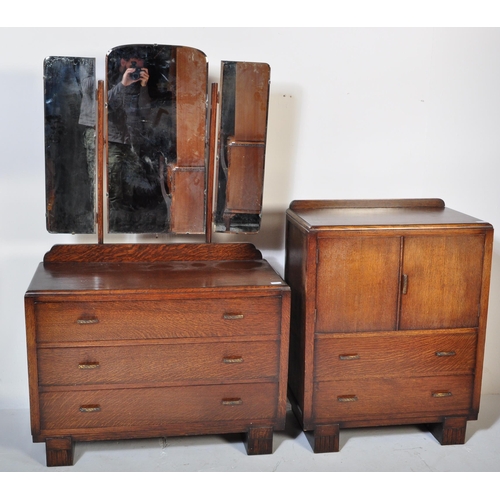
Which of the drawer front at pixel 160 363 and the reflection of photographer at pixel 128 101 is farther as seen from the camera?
the reflection of photographer at pixel 128 101

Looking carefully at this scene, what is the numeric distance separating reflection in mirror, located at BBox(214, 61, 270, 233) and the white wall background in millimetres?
201

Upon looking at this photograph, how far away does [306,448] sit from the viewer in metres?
3.25

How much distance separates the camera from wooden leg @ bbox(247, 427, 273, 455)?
3143 millimetres

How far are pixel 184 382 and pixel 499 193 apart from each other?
6.10 feet

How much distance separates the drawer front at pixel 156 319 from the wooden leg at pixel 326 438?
501 mm

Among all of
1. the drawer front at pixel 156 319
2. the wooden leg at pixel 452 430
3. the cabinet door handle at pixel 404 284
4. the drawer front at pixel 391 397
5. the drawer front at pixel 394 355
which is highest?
the cabinet door handle at pixel 404 284

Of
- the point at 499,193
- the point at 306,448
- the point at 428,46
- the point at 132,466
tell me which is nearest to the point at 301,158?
the point at 428,46

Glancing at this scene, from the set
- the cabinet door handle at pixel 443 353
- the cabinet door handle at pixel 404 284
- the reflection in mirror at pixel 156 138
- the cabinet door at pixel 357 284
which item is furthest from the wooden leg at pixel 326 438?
the reflection in mirror at pixel 156 138

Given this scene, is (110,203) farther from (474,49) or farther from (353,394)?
(474,49)

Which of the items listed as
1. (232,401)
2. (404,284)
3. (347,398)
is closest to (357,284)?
(404,284)

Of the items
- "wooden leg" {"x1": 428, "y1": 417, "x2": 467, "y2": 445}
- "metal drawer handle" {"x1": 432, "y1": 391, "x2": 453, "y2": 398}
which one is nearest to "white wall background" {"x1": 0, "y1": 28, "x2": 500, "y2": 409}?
"metal drawer handle" {"x1": 432, "y1": 391, "x2": 453, "y2": 398}

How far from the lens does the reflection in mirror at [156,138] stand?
10.1 feet

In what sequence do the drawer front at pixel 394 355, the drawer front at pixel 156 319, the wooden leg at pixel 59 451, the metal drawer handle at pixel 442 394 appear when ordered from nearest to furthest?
the drawer front at pixel 156 319 → the wooden leg at pixel 59 451 → the drawer front at pixel 394 355 → the metal drawer handle at pixel 442 394

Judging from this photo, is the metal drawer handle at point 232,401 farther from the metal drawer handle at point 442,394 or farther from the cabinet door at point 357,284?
the metal drawer handle at point 442,394
